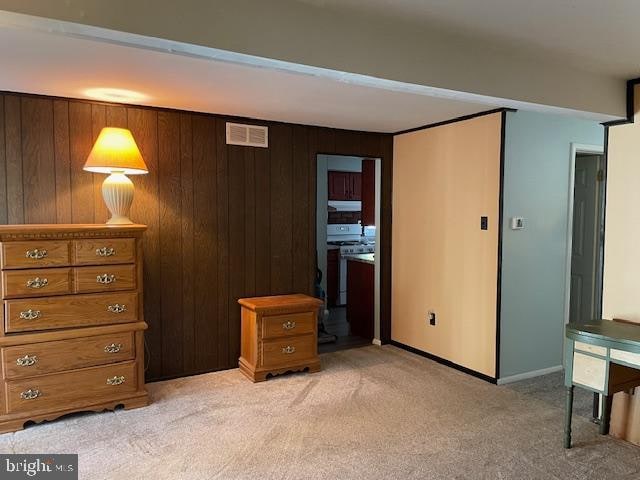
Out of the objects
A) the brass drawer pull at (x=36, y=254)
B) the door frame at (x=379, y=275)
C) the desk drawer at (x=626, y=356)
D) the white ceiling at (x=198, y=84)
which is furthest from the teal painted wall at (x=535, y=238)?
the brass drawer pull at (x=36, y=254)

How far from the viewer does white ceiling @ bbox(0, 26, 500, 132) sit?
94.7 inches

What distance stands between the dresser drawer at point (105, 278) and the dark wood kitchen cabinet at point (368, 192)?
9.86ft

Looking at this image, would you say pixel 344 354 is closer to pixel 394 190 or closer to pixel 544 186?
pixel 394 190

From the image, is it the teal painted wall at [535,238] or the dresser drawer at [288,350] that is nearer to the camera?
the teal painted wall at [535,238]

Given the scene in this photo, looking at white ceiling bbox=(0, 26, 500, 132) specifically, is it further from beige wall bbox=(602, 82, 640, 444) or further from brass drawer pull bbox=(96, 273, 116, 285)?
brass drawer pull bbox=(96, 273, 116, 285)

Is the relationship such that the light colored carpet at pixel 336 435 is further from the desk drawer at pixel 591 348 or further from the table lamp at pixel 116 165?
the table lamp at pixel 116 165

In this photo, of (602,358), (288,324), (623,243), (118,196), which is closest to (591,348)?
(602,358)

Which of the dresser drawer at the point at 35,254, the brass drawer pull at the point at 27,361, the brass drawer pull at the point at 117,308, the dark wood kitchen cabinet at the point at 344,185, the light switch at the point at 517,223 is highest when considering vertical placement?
the dark wood kitchen cabinet at the point at 344,185

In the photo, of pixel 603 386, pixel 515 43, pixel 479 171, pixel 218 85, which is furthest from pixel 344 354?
pixel 515 43

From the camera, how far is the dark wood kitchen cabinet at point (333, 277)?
6.85 m

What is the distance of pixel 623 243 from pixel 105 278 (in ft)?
10.8

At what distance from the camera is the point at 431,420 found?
3.11 m

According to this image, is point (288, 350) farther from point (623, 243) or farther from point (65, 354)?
point (623, 243)

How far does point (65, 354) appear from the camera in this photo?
3.04 metres
